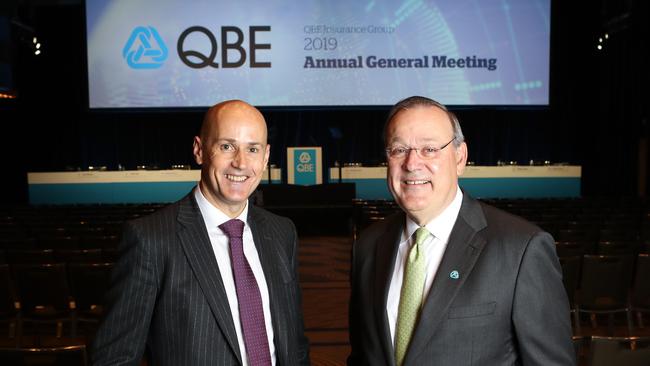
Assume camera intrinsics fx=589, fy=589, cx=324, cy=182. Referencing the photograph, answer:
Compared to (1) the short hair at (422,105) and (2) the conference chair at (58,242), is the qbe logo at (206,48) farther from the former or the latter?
(1) the short hair at (422,105)


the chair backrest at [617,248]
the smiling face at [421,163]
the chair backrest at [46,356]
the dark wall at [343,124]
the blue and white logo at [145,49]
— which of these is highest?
the blue and white logo at [145,49]

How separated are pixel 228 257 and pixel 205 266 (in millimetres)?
114

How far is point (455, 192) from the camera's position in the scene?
187cm

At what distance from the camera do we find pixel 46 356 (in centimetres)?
236

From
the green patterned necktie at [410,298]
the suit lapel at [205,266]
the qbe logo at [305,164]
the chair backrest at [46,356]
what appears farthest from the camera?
the qbe logo at [305,164]

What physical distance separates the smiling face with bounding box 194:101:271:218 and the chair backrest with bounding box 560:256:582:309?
3.29 m

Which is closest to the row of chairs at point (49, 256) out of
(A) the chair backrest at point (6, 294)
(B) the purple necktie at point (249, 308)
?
(A) the chair backrest at point (6, 294)

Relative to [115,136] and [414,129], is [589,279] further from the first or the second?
[115,136]

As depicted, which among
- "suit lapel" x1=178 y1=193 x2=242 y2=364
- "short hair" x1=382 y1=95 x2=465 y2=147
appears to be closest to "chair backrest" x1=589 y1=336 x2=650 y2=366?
"short hair" x1=382 y1=95 x2=465 y2=147

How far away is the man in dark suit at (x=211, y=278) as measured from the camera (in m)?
1.83

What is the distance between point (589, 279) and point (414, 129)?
3823 millimetres

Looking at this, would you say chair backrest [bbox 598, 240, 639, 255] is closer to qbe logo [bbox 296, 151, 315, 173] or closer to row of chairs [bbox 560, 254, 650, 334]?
row of chairs [bbox 560, 254, 650, 334]

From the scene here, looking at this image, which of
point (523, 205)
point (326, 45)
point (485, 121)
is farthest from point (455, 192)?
point (485, 121)

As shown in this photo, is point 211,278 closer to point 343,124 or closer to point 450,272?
point 450,272
